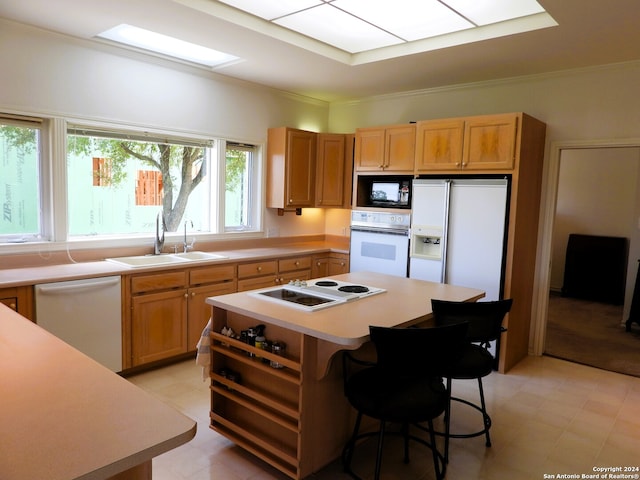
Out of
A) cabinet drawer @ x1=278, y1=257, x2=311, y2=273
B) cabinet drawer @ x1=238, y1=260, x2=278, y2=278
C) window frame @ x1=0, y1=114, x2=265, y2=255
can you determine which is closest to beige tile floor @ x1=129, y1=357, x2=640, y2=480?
cabinet drawer @ x1=238, y1=260, x2=278, y2=278

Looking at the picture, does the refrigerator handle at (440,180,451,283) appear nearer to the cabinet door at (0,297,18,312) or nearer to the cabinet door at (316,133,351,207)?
the cabinet door at (316,133,351,207)

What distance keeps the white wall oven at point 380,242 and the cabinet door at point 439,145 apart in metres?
0.54

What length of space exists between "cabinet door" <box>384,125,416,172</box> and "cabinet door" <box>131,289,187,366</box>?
2.32 meters

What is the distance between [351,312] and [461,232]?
2007 millimetres

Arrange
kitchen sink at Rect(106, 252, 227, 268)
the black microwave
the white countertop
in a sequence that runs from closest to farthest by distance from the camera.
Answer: the white countertop < kitchen sink at Rect(106, 252, 227, 268) < the black microwave

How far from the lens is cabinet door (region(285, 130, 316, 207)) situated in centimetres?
494

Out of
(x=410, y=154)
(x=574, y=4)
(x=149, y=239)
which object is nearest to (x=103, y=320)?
(x=149, y=239)

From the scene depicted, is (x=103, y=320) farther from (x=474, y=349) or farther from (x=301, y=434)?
(x=474, y=349)

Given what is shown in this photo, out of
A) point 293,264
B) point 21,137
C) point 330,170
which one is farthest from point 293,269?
point 21,137

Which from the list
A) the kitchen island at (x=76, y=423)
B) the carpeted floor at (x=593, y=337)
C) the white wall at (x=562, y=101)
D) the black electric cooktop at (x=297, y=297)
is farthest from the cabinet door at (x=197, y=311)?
the carpeted floor at (x=593, y=337)

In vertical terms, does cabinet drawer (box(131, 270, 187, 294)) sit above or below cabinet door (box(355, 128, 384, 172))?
below

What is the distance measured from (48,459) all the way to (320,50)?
3523mm

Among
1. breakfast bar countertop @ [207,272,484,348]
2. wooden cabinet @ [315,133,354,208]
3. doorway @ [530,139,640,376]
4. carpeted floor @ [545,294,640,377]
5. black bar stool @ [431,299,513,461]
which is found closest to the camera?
breakfast bar countertop @ [207,272,484,348]

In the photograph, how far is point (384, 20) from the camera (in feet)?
10.8
